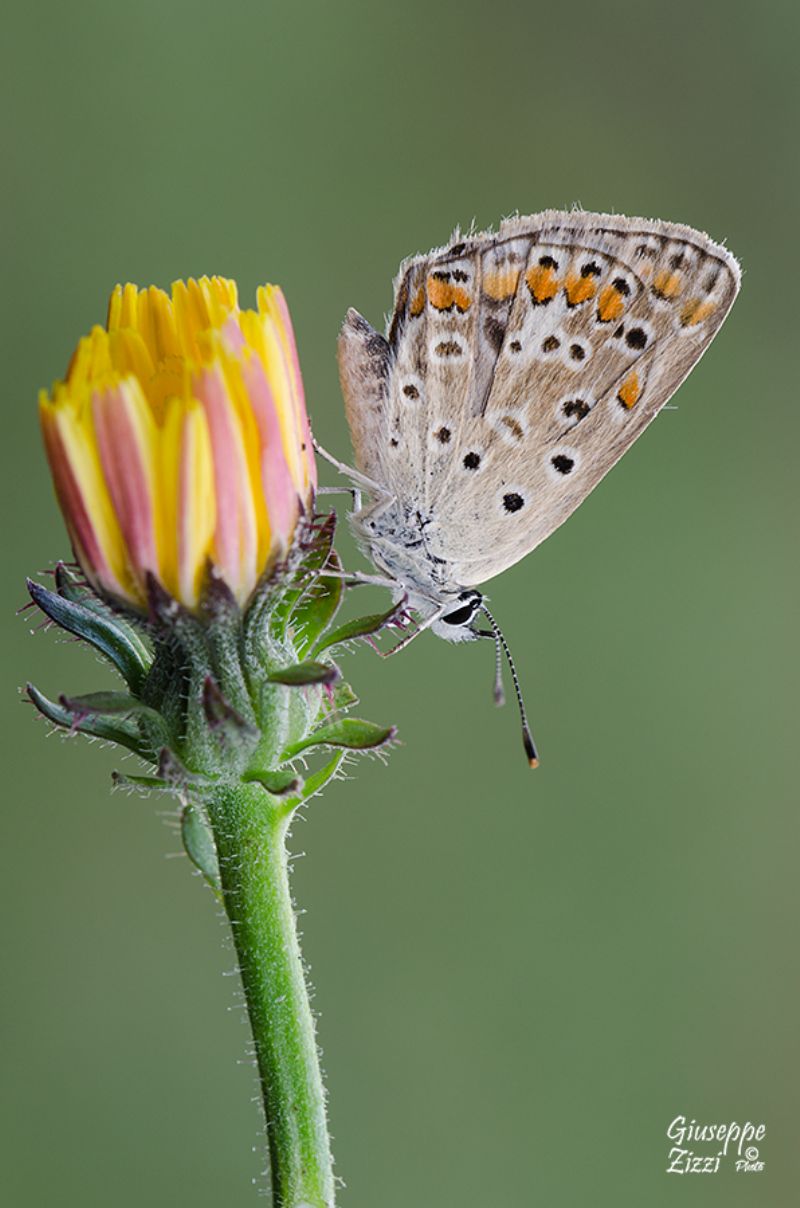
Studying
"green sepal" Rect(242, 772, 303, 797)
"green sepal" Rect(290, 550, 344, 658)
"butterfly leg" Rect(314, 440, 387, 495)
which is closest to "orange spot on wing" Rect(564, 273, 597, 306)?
"butterfly leg" Rect(314, 440, 387, 495)

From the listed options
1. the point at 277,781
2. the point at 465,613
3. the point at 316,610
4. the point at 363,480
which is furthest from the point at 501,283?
the point at 277,781

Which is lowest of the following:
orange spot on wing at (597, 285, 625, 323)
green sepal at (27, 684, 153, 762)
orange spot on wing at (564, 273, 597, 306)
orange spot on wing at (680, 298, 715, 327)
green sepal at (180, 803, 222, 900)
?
green sepal at (180, 803, 222, 900)

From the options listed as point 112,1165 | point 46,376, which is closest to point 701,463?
point 46,376

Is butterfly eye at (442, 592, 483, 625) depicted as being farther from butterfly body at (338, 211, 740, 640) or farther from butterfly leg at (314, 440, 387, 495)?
butterfly leg at (314, 440, 387, 495)

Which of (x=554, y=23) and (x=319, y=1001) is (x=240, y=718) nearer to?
(x=319, y=1001)

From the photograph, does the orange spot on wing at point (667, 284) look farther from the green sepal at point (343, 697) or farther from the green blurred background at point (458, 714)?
the green blurred background at point (458, 714)

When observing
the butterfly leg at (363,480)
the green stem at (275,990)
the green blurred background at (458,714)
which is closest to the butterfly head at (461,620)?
→ the butterfly leg at (363,480)
